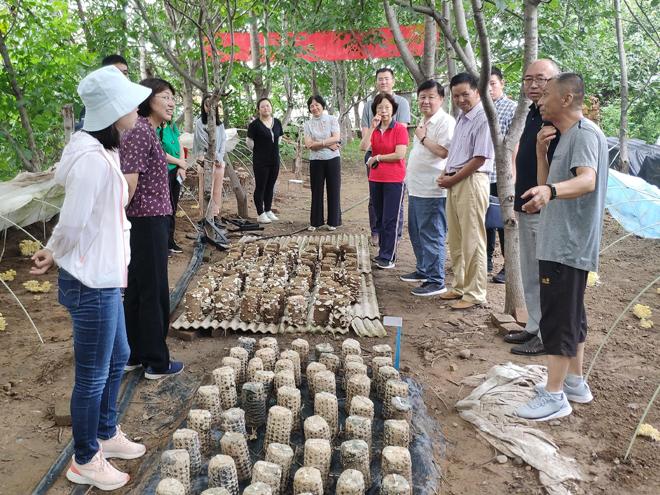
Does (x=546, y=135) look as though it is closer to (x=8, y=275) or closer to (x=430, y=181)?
(x=430, y=181)

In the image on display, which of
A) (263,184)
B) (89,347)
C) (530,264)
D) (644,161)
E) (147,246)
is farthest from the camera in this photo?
(644,161)

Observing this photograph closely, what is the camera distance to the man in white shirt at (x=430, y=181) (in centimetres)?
430

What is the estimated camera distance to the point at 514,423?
101 inches

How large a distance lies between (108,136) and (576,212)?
82.0 inches

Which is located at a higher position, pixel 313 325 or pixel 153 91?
pixel 153 91

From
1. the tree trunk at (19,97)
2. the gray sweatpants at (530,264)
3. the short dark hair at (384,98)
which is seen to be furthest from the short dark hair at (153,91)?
the gray sweatpants at (530,264)

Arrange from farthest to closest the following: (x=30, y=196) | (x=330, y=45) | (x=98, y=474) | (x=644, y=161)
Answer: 1. (x=330, y=45)
2. (x=644, y=161)
3. (x=30, y=196)
4. (x=98, y=474)

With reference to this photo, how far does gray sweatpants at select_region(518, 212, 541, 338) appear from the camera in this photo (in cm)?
333

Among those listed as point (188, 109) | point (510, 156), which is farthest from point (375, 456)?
point (188, 109)

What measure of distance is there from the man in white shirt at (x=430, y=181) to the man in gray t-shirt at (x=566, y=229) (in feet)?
5.73

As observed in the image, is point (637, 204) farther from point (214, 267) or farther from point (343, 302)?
point (214, 267)

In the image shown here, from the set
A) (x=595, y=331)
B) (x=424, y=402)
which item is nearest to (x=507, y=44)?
(x=595, y=331)

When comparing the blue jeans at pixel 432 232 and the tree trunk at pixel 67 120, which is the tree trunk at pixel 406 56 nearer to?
the blue jeans at pixel 432 232

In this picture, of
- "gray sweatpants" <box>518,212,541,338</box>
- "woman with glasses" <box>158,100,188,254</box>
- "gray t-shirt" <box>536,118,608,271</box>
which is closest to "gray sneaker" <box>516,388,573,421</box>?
"gray t-shirt" <box>536,118,608,271</box>
